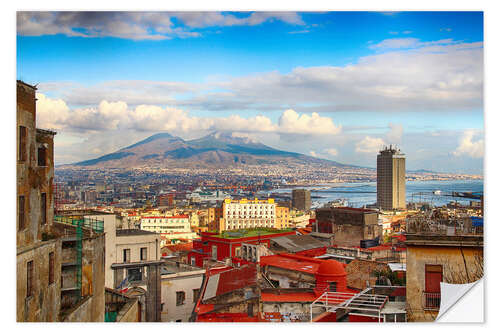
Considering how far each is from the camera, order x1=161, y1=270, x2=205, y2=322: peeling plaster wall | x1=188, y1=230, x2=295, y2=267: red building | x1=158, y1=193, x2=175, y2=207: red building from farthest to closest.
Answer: x1=158, y1=193, x2=175, y2=207: red building → x1=188, y1=230, x2=295, y2=267: red building → x1=161, y1=270, x2=205, y2=322: peeling plaster wall

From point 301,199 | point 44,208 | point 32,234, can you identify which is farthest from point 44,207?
point 301,199

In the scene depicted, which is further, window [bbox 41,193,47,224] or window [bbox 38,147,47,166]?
window [bbox 38,147,47,166]

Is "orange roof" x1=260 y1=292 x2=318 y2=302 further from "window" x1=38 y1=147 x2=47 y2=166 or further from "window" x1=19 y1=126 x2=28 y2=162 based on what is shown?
"window" x1=19 y1=126 x2=28 y2=162

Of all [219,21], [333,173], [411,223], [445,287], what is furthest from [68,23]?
[333,173]

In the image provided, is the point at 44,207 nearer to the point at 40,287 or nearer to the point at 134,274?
the point at 40,287

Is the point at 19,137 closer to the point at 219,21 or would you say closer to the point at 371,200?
the point at 219,21

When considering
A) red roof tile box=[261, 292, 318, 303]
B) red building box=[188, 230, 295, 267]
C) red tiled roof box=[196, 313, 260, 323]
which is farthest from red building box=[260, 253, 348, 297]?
red building box=[188, 230, 295, 267]
